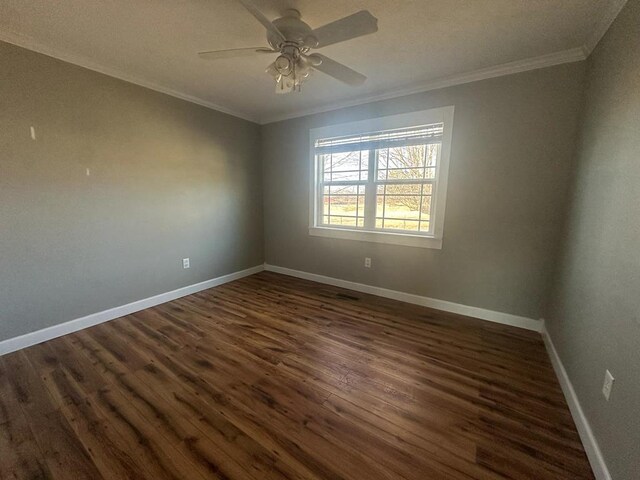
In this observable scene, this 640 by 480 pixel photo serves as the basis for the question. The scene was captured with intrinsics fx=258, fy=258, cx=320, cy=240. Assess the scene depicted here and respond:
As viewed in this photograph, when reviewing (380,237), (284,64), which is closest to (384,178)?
(380,237)

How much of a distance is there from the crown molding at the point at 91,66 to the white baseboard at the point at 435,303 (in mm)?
2707

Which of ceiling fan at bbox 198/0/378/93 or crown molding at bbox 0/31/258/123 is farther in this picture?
crown molding at bbox 0/31/258/123

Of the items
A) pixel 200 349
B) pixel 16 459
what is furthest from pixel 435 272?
pixel 16 459

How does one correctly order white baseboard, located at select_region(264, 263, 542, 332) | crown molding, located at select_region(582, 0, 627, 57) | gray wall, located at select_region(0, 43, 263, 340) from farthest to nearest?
white baseboard, located at select_region(264, 263, 542, 332)
gray wall, located at select_region(0, 43, 263, 340)
crown molding, located at select_region(582, 0, 627, 57)

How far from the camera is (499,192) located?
2527mm

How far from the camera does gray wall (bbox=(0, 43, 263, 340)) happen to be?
6.79 feet

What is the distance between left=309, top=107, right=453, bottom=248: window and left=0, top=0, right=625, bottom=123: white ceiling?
1.76ft

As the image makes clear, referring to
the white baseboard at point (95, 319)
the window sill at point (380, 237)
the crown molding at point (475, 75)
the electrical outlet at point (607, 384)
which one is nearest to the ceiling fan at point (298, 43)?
the crown molding at point (475, 75)

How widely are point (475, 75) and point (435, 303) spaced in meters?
2.38

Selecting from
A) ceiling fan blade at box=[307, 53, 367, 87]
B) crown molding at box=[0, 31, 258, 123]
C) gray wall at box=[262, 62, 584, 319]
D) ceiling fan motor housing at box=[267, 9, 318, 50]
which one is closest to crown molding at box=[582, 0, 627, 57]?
gray wall at box=[262, 62, 584, 319]

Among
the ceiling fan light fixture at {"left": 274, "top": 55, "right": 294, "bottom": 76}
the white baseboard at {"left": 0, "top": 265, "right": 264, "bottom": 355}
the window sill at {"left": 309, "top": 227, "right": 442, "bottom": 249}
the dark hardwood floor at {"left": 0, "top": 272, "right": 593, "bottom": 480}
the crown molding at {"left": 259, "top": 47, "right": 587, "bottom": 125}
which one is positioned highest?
the crown molding at {"left": 259, "top": 47, "right": 587, "bottom": 125}

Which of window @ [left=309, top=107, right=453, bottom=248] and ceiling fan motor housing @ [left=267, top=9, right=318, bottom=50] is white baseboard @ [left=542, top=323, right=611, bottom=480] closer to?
window @ [left=309, top=107, right=453, bottom=248]

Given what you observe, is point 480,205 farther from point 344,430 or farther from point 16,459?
point 16,459

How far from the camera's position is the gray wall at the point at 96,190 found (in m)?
2.07
